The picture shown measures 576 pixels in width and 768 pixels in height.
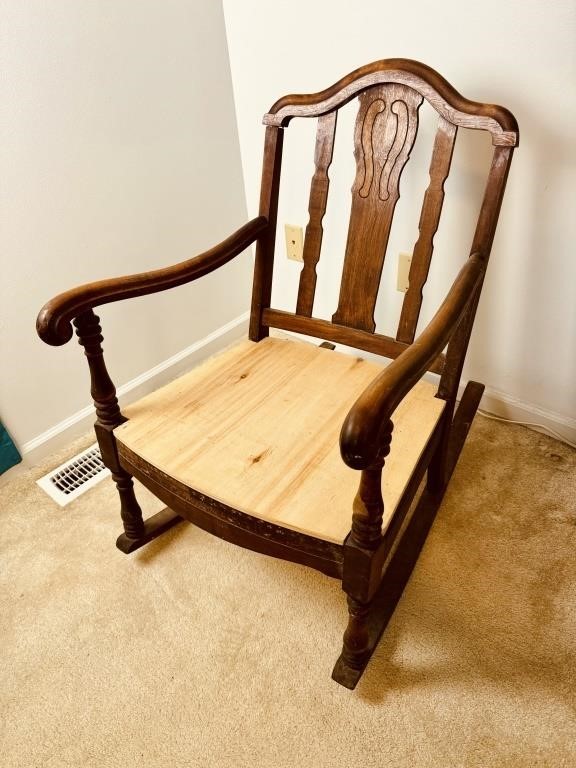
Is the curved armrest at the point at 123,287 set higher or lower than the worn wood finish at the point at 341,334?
higher

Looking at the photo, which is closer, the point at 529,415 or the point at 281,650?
the point at 281,650

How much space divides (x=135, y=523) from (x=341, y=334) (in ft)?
2.15

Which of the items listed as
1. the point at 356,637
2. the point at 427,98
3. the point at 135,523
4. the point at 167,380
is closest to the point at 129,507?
the point at 135,523

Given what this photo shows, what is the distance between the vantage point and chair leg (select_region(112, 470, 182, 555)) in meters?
1.13

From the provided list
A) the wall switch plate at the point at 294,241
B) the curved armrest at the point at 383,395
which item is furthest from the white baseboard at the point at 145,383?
the curved armrest at the point at 383,395

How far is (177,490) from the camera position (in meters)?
0.88

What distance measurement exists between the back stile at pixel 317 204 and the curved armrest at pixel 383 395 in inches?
16.9

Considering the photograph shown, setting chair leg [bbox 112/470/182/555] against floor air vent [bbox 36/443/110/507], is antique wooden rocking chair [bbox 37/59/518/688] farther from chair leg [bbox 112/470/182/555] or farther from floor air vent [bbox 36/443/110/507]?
Answer: floor air vent [bbox 36/443/110/507]

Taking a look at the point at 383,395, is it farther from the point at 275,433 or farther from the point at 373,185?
the point at 373,185

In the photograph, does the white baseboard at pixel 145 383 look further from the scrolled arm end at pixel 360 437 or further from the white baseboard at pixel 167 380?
the scrolled arm end at pixel 360 437

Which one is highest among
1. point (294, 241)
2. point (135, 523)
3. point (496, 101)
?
→ point (496, 101)

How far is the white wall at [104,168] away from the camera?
3.95 feet

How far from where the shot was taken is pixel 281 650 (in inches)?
40.1

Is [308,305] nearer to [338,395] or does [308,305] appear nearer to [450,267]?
[338,395]
